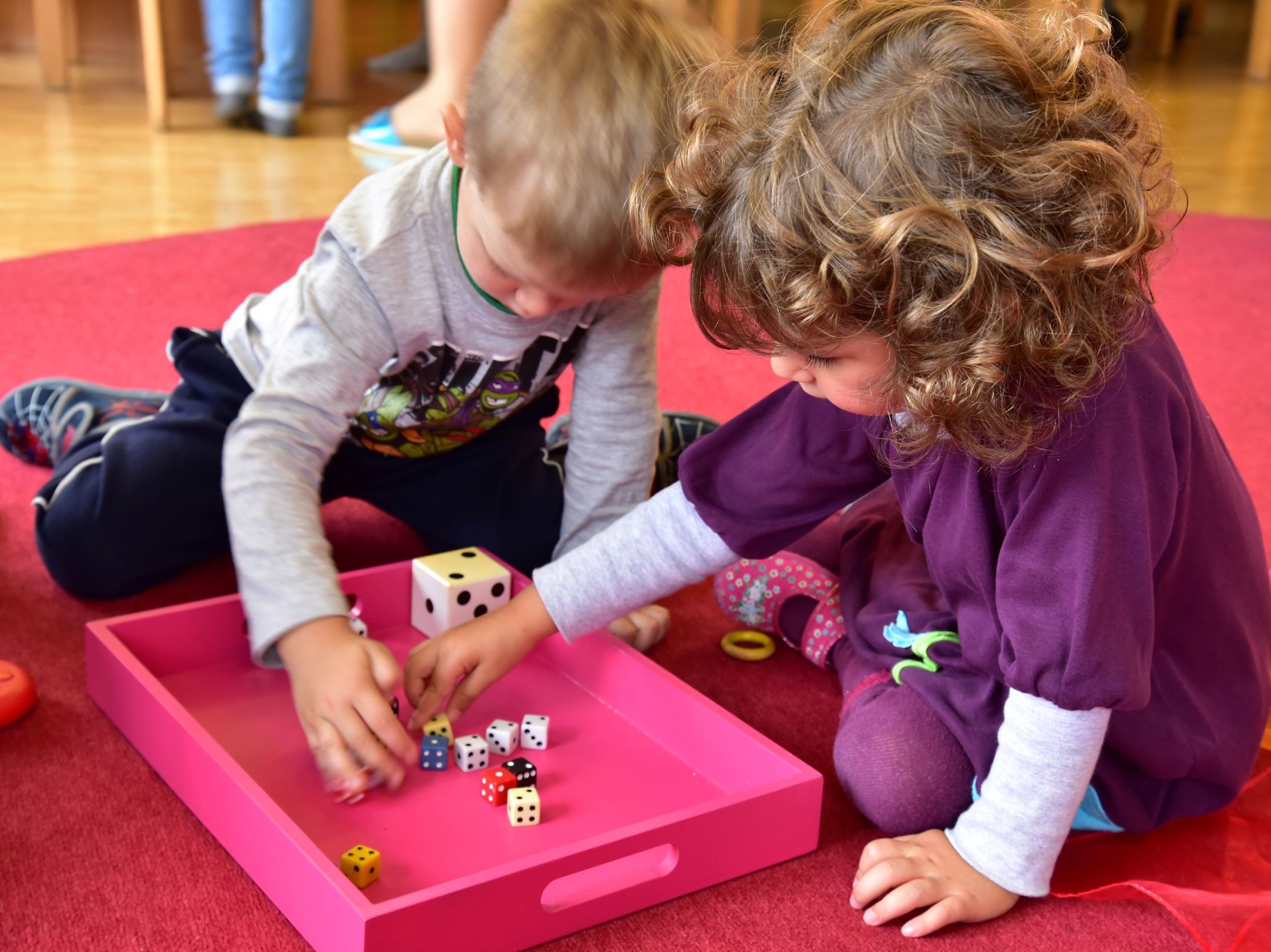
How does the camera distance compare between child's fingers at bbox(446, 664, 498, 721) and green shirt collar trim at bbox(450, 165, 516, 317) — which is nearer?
child's fingers at bbox(446, 664, 498, 721)

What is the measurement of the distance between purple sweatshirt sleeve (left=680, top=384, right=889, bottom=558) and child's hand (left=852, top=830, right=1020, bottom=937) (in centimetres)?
21

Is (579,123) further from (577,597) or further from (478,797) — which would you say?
(478,797)

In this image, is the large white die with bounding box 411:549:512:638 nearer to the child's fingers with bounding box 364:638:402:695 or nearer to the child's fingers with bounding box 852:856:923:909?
the child's fingers with bounding box 364:638:402:695

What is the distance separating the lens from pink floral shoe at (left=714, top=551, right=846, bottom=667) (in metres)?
1.06

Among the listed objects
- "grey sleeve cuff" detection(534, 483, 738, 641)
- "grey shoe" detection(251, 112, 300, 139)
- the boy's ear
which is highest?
the boy's ear

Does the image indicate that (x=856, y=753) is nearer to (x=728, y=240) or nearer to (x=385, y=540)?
(x=728, y=240)

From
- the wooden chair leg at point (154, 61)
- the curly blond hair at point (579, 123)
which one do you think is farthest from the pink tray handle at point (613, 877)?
the wooden chair leg at point (154, 61)

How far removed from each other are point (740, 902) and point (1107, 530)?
0.29 meters

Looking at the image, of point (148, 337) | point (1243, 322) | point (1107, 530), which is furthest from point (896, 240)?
point (1243, 322)

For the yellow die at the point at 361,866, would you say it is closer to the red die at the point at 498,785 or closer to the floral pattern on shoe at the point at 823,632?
the red die at the point at 498,785

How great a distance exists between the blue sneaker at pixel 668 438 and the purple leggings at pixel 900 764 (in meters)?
0.43

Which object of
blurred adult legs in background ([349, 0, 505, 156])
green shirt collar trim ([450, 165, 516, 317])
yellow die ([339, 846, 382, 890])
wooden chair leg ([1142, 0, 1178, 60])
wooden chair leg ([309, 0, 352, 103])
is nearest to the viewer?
yellow die ([339, 846, 382, 890])

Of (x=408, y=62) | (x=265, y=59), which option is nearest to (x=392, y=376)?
(x=265, y=59)

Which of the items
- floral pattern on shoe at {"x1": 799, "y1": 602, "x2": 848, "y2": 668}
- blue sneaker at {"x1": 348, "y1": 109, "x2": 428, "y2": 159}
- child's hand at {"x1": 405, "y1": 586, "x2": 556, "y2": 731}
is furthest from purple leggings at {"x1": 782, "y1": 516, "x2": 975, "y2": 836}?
blue sneaker at {"x1": 348, "y1": 109, "x2": 428, "y2": 159}
